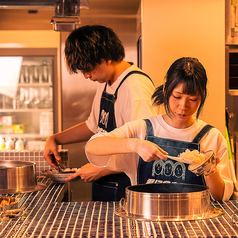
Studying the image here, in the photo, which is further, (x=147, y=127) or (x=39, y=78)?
(x=39, y=78)

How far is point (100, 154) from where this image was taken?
1540 mm

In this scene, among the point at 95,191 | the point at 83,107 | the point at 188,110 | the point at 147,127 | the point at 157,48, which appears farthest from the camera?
the point at 83,107

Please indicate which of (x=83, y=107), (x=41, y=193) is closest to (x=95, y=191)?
(x=41, y=193)

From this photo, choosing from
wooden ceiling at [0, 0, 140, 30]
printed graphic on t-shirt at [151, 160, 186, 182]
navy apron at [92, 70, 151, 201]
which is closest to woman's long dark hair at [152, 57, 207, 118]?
printed graphic on t-shirt at [151, 160, 186, 182]

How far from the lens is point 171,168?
1.57 m

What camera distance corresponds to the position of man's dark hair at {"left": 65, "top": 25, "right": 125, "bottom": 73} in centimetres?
190

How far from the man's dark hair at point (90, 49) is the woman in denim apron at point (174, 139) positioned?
41 cm

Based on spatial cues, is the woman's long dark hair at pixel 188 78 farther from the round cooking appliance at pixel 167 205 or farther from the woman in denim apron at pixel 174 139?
the round cooking appliance at pixel 167 205

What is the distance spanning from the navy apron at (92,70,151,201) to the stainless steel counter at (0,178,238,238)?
1.70ft

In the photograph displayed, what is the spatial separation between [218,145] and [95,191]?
0.82 m

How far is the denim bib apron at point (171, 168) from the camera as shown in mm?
1563

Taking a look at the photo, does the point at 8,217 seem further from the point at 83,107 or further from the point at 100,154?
the point at 83,107

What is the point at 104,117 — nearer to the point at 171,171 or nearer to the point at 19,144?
the point at 171,171

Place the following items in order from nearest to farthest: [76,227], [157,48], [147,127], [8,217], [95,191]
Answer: [76,227] → [8,217] → [147,127] → [95,191] → [157,48]
